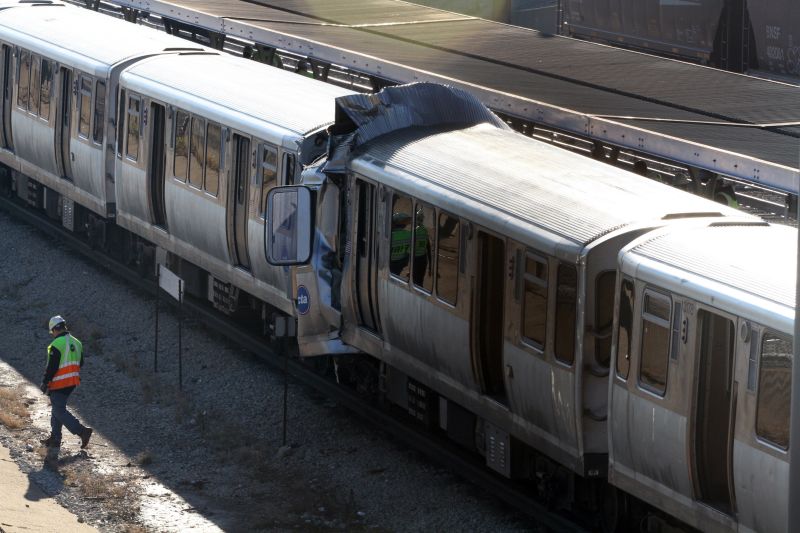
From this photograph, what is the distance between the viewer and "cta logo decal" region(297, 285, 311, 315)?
46.5ft

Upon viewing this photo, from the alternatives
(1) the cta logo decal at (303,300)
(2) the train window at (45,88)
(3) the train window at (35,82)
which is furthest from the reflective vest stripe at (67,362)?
(3) the train window at (35,82)

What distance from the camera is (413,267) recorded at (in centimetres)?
1264

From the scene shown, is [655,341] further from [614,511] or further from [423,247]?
[423,247]

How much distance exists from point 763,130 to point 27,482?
7.50 m

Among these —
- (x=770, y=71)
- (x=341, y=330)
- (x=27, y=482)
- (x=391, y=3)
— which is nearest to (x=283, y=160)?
(x=341, y=330)

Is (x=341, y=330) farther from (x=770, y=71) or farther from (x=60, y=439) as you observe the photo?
(x=770, y=71)

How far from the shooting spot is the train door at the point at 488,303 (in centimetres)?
1170

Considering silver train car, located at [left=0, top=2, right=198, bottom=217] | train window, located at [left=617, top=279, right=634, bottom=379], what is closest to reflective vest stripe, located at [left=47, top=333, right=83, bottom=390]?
silver train car, located at [left=0, top=2, right=198, bottom=217]

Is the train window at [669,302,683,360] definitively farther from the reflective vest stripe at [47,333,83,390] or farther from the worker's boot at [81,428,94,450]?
the worker's boot at [81,428,94,450]

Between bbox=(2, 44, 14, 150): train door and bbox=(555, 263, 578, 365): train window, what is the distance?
1371cm

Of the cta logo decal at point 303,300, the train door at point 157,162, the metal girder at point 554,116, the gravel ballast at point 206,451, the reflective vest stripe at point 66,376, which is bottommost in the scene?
the gravel ballast at point 206,451

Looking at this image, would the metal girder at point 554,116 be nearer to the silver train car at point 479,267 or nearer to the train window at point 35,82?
the silver train car at point 479,267

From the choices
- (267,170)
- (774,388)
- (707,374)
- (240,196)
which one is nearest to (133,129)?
(240,196)

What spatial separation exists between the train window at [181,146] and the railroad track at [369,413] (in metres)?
1.87
